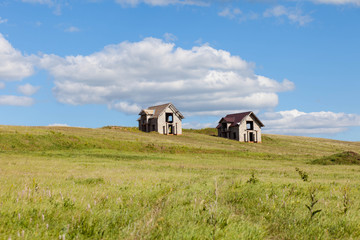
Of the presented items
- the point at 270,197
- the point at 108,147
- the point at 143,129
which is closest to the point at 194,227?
the point at 270,197

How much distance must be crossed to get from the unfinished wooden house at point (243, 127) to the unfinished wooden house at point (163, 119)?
15.5 metres

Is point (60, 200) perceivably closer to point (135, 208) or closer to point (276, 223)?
point (135, 208)

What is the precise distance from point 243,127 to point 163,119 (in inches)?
928

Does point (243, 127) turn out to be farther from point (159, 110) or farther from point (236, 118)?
point (159, 110)

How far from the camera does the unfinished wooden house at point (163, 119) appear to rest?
87438 millimetres

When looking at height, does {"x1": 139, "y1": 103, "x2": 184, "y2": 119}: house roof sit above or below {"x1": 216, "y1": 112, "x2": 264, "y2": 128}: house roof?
above

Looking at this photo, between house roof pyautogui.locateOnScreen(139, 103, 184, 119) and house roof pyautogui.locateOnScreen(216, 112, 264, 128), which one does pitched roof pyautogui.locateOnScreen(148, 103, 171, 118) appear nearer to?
house roof pyautogui.locateOnScreen(139, 103, 184, 119)

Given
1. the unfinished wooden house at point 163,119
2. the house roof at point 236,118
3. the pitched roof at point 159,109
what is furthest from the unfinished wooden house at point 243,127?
the pitched roof at point 159,109

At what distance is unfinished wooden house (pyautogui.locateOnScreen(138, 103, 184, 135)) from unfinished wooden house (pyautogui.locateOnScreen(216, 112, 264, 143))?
50.9 feet

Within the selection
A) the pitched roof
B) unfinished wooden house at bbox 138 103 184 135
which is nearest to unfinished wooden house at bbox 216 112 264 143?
unfinished wooden house at bbox 138 103 184 135

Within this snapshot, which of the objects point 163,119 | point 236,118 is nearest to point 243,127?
point 236,118

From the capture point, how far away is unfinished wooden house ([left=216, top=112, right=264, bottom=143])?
91000mm

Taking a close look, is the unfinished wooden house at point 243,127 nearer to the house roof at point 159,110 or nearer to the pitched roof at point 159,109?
the house roof at point 159,110

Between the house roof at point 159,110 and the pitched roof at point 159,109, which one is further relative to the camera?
the house roof at point 159,110
